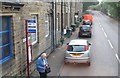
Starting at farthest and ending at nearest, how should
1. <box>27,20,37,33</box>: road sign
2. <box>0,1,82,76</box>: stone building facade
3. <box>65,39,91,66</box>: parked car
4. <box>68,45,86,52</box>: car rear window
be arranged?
<box>68,45,86,52</box>: car rear window < <box>65,39,91,66</box>: parked car < <box>27,20,37,33</box>: road sign < <box>0,1,82,76</box>: stone building facade

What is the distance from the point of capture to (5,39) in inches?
347

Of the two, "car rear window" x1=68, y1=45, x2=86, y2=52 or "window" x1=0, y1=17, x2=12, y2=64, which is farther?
"car rear window" x1=68, y1=45, x2=86, y2=52

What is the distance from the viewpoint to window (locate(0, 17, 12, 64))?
8453 mm

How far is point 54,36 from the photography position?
18.6 m

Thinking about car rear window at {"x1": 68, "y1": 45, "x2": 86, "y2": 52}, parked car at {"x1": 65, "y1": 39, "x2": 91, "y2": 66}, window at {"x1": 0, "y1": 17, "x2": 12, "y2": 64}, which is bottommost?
parked car at {"x1": 65, "y1": 39, "x2": 91, "y2": 66}

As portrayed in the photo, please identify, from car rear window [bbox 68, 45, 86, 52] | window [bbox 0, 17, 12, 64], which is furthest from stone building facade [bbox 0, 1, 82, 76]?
car rear window [bbox 68, 45, 86, 52]

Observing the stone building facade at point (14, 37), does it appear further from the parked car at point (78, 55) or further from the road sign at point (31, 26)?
the parked car at point (78, 55)

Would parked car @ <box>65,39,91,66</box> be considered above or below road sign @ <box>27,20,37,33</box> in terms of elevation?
below

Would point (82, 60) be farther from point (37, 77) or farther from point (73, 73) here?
point (37, 77)

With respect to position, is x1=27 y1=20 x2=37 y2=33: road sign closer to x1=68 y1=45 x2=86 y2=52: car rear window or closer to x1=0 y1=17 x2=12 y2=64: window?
x1=0 y1=17 x2=12 y2=64: window

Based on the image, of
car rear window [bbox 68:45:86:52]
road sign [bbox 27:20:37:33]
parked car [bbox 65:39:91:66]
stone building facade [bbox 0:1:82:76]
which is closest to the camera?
stone building facade [bbox 0:1:82:76]

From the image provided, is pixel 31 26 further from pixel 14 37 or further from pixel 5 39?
pixel 5 39

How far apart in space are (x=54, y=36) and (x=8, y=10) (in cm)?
1034

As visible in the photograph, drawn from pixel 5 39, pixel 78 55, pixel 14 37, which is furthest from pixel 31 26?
pixel 78 55
